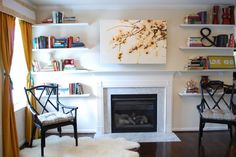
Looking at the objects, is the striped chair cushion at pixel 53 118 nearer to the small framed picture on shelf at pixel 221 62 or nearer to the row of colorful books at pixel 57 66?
the row of colorful books at pixel 57 66

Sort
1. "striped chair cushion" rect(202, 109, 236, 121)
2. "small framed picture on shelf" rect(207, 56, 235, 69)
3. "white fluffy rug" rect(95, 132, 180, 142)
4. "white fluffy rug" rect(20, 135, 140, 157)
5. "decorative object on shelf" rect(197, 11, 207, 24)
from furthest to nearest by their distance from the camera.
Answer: "small framed picture on shelf" rect(207, 56, 235, 69)
"decorative object on shelf" rect(197, 11, 207, 24)
"white fluffy rug" rect(95, 132, 180, 142)
"striped chair cushion" rect(202, 109, 236, 121)
"white fluffy rug" rect(20, 135, 140, 157)

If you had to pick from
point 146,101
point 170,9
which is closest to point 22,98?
point 146,101

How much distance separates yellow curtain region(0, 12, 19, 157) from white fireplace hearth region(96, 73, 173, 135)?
5.28 feet

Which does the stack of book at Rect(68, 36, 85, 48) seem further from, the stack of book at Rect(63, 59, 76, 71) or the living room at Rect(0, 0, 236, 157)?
the stack of book at Rect(63, 59, 76, 71)

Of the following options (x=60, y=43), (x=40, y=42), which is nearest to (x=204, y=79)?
(x=60, y=43)

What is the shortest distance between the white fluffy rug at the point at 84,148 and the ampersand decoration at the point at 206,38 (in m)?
2.25

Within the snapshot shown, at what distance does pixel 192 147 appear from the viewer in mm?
3793

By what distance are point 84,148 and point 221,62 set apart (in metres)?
2.92

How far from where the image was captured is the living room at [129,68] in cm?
438

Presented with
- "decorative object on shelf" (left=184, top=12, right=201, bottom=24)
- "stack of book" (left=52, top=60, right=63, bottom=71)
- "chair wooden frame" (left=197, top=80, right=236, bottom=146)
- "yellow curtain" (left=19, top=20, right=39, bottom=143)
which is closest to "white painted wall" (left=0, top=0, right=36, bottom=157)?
"yellow curtain" (left=19, top=20, right=39, bottom=143)

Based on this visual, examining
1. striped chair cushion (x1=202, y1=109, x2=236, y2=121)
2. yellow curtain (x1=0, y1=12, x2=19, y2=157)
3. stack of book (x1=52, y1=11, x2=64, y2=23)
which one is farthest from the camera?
stack of book (x1=52, y1=11, x2=64, y2=23)

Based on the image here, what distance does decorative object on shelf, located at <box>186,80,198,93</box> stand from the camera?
446cm

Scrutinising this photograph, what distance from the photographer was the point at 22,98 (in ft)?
13.5

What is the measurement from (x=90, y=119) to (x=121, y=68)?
1140 millimetres
